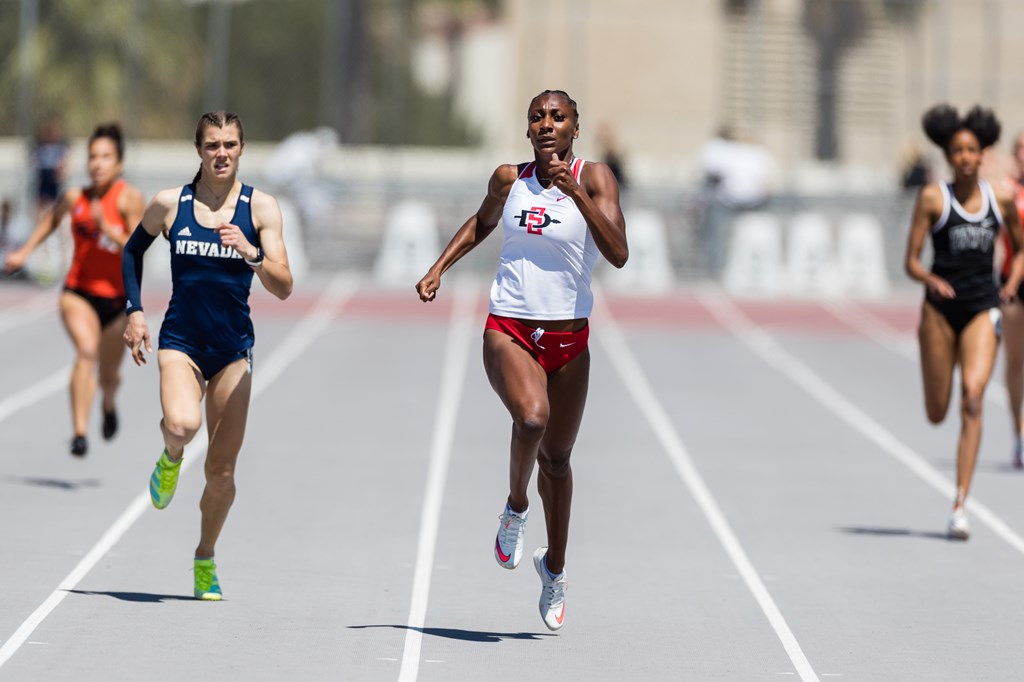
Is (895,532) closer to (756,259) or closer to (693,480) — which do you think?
(693,480)

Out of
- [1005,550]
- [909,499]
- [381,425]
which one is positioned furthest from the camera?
[381,425]

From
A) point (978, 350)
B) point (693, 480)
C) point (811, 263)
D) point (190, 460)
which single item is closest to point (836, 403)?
point (693, 480)

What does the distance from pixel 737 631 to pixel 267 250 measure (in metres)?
2.41

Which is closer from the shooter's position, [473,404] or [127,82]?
[473,404]

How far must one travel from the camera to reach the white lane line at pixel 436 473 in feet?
25.4

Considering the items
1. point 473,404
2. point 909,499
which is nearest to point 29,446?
point 473,404

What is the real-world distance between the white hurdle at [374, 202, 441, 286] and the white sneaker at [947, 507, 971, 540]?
19.5m

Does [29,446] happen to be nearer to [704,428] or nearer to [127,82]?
[704,428]

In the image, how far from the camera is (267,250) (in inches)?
319

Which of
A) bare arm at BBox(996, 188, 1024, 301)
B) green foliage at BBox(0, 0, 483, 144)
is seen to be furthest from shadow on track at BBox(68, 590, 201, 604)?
green foliage at BBox(0, 0, 483, 144)

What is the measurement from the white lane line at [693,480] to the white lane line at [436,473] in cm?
142

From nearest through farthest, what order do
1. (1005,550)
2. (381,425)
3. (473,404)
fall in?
(1005,550) → (381,425) → (473,404)

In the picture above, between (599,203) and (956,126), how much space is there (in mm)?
3705

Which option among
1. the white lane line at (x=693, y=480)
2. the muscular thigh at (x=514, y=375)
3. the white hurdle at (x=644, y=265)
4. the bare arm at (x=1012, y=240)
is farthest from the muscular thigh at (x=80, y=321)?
the white hurdle at (x=644, y=265)
